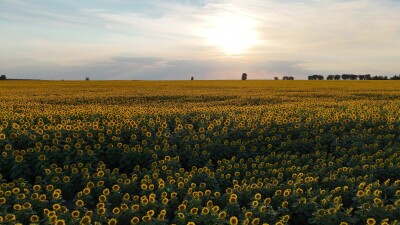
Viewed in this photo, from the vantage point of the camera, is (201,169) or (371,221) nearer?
(371,221)

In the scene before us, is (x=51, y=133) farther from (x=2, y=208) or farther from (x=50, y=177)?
(x=2, y=208)

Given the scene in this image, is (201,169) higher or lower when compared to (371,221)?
higher

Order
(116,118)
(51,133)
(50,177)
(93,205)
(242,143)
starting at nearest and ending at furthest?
(93,205)
(50,177)
(51,133)
(242,143)
(116,118)

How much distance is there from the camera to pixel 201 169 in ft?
28.7

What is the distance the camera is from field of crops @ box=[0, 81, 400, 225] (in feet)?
21.3

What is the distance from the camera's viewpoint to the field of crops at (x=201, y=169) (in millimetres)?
6480

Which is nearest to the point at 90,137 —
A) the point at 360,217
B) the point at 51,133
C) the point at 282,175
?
the point at 51,133

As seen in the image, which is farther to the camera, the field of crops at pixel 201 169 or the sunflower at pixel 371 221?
the field of crops at pixel 201 169

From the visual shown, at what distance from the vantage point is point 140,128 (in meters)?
11.3

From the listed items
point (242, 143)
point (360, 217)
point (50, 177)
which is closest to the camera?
point (360, 217)

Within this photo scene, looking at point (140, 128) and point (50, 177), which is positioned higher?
point (140, 128)

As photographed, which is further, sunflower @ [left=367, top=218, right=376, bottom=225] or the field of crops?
the field of crops

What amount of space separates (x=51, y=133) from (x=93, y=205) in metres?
3.38

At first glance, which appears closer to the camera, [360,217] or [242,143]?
[360,217]
